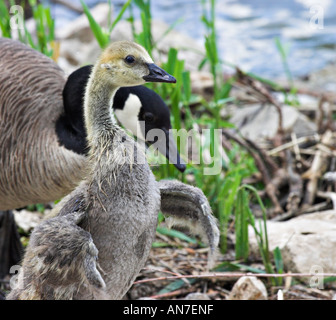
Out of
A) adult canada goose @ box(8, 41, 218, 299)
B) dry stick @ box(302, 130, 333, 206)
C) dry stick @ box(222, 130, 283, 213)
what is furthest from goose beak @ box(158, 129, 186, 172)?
dry stick @ box(302, 130, 333, 206)

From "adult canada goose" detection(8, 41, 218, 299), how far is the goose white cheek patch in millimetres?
883

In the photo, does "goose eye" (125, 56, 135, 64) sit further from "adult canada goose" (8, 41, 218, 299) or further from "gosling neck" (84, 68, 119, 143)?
"gosling neck" (84, 68, 119, 143)

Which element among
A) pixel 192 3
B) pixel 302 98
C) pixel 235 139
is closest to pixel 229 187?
pixel 235 139

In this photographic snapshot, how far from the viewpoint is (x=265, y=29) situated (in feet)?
33.1

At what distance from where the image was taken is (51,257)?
2.29 metres

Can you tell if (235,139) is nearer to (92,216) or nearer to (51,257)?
(92,216)

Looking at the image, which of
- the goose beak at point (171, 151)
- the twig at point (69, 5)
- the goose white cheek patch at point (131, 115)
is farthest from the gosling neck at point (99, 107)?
the twig at point (69, 5)

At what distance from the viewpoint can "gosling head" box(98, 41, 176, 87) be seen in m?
2.60

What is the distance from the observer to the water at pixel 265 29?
8.77 m

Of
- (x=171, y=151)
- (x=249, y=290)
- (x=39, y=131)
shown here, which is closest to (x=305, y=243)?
(x=249, y=290)

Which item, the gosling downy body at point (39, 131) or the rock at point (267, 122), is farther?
the rock at point (267, 122)

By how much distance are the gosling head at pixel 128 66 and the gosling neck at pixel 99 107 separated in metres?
0.04

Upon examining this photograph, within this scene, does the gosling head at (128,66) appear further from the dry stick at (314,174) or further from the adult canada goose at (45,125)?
the dry stick at (314,174)
